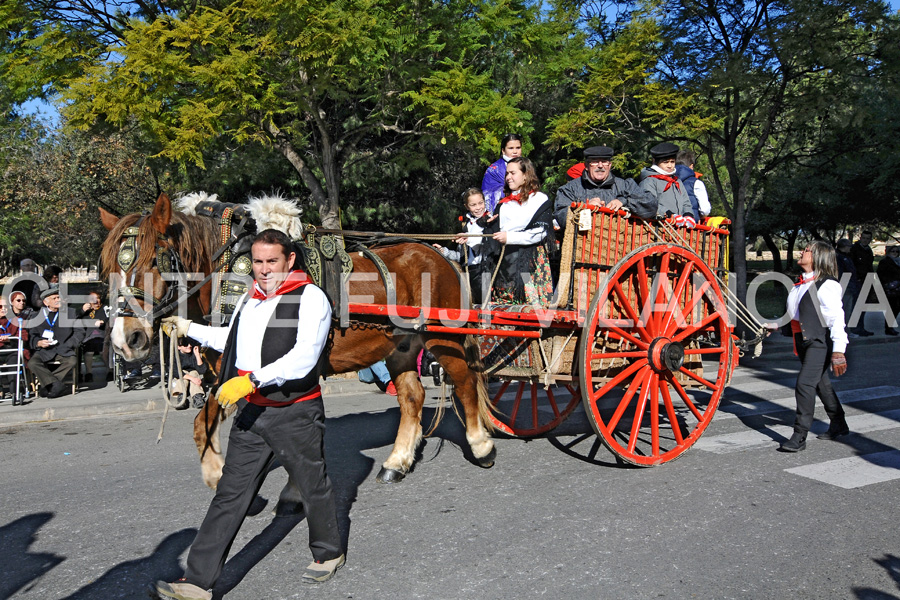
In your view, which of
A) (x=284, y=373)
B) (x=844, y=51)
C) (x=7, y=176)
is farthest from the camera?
(x=7, y=176)

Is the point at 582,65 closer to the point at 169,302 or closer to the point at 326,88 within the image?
the point at 326,88

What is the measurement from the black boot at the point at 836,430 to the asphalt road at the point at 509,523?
0.37ft

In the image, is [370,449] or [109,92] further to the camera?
[109,92]

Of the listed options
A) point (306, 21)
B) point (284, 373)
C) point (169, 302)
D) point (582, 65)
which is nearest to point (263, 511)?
point (169, 302)

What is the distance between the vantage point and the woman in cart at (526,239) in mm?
5547

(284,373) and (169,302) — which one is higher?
(169,302)

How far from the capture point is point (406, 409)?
217 inches

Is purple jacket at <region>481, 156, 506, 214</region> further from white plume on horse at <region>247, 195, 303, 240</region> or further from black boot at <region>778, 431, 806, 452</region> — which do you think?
black boot at <region>778, 431, 806, 452</region>

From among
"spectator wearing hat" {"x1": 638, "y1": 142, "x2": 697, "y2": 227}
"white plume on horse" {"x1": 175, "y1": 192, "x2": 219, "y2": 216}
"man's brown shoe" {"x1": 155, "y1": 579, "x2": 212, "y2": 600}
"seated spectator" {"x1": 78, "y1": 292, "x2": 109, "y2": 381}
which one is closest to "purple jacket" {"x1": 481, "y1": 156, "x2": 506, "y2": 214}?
"spectator wearing hat" {"x1": 638, "y1": 142, "x2": 697, "y2": 227}

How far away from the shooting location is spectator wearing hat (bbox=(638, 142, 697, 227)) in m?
6.25

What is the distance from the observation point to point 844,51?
1207 cm

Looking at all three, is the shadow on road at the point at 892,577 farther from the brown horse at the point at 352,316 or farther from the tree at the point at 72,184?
the tree at the point at 72,184

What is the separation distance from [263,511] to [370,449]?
5.58ft

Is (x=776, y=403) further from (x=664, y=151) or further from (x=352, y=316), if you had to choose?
(x=352, y=316)
